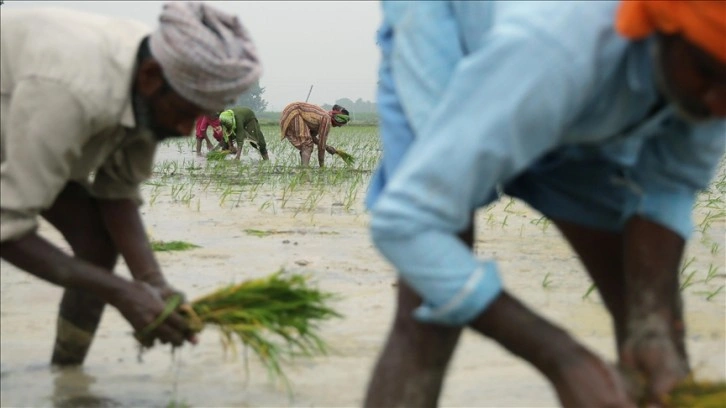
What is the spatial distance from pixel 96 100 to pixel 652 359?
1440 millimetres

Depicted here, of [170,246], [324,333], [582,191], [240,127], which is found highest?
[582,191]

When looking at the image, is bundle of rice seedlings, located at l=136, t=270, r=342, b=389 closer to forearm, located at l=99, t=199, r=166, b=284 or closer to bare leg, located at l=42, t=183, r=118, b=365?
forearm, located at l=99, t=199, r=166, b=284

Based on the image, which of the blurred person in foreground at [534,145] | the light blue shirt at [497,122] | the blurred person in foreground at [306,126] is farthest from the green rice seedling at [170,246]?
the blurred person in foreground at [306,126]

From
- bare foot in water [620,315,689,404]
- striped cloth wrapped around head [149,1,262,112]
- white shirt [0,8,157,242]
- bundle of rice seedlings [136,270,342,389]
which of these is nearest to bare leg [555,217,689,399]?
bare foot in water [620,315,689,404]

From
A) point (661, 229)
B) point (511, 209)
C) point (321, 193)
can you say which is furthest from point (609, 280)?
point (321, 193)

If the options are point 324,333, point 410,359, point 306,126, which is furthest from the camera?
A: point 306,126

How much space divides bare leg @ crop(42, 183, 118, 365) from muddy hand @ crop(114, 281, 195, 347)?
416 mm

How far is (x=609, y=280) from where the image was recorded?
260 centimetres

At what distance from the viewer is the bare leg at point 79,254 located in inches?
130

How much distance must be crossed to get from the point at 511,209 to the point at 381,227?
20.3ft

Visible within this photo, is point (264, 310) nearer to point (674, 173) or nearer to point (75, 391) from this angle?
point (75, 391)

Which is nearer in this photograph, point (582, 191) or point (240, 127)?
point (582, 191)

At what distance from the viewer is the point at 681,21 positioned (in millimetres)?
1812

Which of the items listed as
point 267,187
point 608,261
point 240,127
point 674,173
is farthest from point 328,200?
point 240,127
